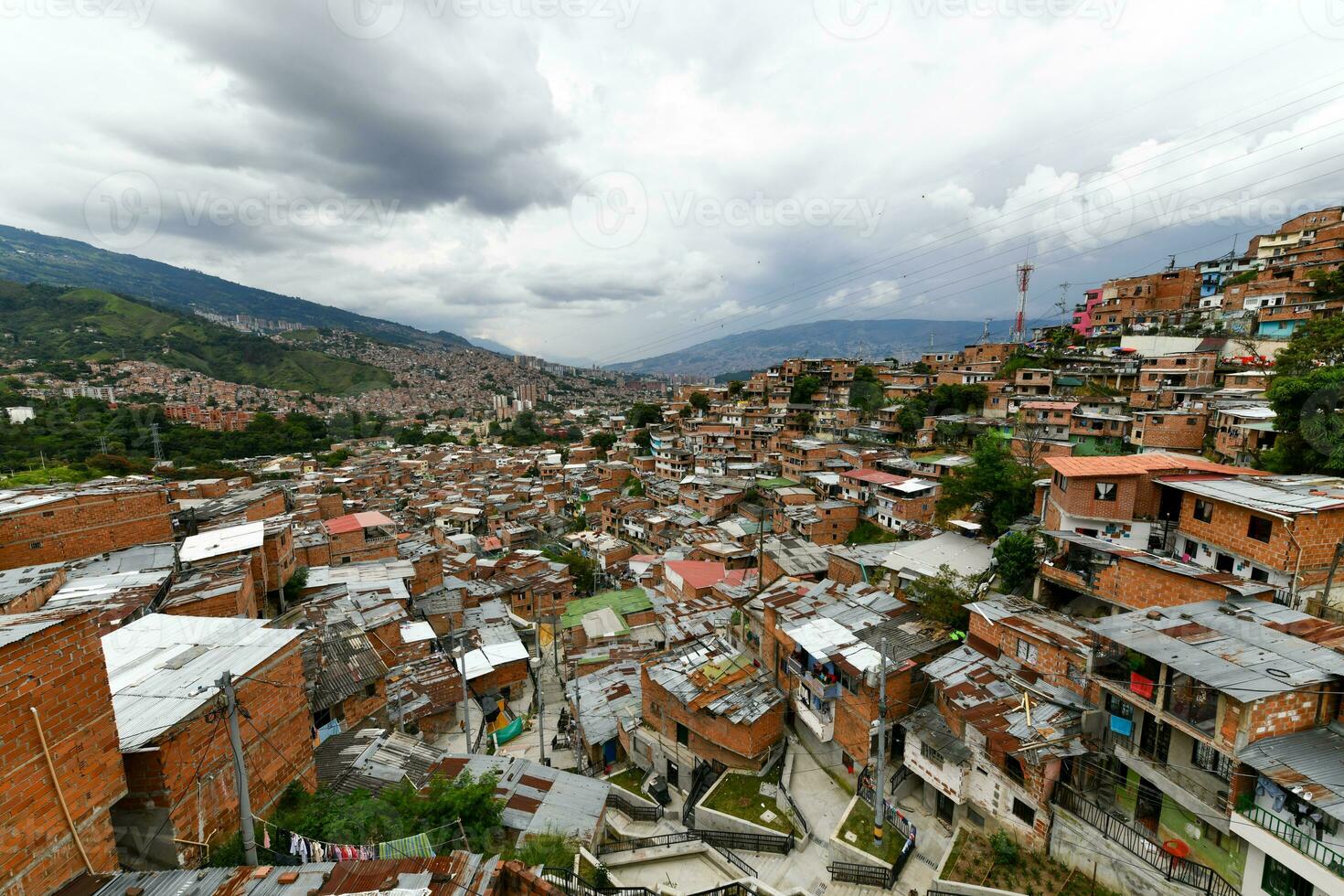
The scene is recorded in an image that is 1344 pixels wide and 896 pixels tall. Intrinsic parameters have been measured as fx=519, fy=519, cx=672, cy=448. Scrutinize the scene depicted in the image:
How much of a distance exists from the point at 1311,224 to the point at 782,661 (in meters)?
65.5

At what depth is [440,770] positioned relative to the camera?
1247cm

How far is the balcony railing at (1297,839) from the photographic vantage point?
311 inches

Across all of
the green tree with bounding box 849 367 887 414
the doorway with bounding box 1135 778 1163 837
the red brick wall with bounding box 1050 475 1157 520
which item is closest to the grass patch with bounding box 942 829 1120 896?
the doorway with bounding box 1135 778 1163 837

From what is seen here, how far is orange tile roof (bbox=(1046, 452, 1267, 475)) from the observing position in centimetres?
1641

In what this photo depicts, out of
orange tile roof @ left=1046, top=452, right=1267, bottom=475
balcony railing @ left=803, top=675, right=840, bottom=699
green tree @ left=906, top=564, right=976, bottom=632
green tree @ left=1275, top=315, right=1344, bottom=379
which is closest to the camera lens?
balcony railing @ left=803, top=675, right=840, bottom=699

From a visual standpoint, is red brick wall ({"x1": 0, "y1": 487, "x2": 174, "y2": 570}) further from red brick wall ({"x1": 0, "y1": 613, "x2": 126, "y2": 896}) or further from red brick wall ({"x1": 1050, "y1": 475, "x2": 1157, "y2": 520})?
red brick wall ({"x1": 1050, "y1": 475, "x2": 1157, "y2": 520})

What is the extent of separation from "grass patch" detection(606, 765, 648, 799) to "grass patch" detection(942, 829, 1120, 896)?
8.88 meters

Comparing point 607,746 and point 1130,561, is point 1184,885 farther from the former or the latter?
point 607,746

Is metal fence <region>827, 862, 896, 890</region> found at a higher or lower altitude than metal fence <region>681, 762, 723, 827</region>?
higher

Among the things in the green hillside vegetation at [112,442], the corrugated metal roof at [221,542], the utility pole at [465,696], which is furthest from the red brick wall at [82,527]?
the green hillside vegetation at [112,442]

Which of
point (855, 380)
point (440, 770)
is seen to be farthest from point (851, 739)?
point (855, 380)

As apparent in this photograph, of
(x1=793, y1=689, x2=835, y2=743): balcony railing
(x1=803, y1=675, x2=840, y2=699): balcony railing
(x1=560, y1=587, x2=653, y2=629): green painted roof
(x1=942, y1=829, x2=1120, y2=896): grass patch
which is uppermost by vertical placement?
(x1=803, y1=675, x2=840, y2=699): balcony railing

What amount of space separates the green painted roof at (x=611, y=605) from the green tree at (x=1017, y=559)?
16573 millimetres

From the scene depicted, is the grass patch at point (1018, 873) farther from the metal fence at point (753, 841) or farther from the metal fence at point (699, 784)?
the metal fence at point (699, 784)
